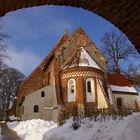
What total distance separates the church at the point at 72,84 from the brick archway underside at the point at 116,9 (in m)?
20.3

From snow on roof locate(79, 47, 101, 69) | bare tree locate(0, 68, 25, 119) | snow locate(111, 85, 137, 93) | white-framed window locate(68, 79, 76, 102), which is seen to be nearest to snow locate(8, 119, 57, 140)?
white-framed window locate(68, 79, 76, 102)

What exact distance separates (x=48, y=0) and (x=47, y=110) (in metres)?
27.3

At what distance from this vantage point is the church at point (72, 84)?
92.9 feet

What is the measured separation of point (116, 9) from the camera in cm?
441

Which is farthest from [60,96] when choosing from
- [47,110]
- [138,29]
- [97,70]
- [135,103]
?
[138,29]

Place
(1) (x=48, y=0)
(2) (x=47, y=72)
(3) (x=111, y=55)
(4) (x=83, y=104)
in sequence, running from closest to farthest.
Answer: (1) (x=48, y=0) < (4) (x=83, y=104) < (2) (x=47, y=72) < (3) (x=111, y=55)

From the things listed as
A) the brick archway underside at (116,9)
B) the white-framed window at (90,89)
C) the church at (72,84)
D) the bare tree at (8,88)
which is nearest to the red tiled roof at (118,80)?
the church at (72,84)

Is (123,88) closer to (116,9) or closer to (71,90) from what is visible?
(71,90)

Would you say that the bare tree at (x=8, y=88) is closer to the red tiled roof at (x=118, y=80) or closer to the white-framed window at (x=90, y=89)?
the red tiled roof at (x=118, y=80)

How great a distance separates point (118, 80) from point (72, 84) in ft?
37.4

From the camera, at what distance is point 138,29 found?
4.50 metres

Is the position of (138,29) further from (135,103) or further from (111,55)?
(111,55)

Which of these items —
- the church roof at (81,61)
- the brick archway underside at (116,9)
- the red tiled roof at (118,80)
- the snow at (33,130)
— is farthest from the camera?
the red tiled roof at (118,80)

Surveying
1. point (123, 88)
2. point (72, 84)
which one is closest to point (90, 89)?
point (72, 84)
